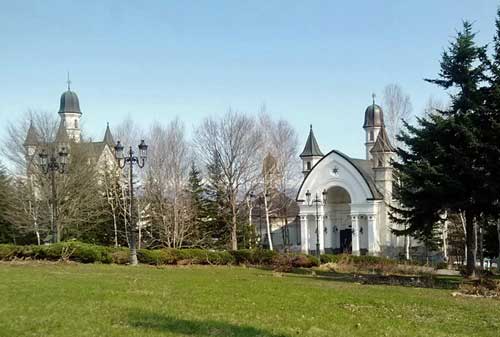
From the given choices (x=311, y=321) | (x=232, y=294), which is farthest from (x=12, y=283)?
(x=311, y=321)

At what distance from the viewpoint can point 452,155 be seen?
1919cm

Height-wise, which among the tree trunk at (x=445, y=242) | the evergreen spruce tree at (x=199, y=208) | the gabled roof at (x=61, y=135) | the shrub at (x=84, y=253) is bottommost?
the tree trunk at (x=445, y=242)

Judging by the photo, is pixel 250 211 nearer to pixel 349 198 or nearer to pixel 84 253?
pixel 349 198

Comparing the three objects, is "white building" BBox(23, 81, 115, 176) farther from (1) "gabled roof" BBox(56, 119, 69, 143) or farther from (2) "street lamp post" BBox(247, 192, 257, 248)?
(2) "street lamp post" BBox(247, 192, 257, 248)

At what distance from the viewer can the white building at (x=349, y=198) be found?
164ft

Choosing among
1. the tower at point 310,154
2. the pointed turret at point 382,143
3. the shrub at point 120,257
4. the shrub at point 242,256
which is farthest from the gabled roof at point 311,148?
the shrub at point 120,257

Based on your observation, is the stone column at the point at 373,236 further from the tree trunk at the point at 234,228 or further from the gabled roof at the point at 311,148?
the tree trunk at the point at 234,228

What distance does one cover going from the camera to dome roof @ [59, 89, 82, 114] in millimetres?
68688

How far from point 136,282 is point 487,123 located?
40.6 feet

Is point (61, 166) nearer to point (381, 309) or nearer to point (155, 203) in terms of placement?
point (155, 203)

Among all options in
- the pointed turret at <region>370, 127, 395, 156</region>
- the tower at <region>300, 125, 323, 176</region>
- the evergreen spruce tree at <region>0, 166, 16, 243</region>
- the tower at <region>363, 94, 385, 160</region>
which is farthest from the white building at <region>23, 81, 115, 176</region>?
the tower at <region>363, 94, 385, 160</region>

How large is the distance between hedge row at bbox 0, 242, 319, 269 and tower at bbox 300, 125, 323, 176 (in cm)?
2989

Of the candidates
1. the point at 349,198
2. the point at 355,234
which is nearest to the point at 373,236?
the point at 355,234

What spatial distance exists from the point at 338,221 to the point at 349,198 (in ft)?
8.44
